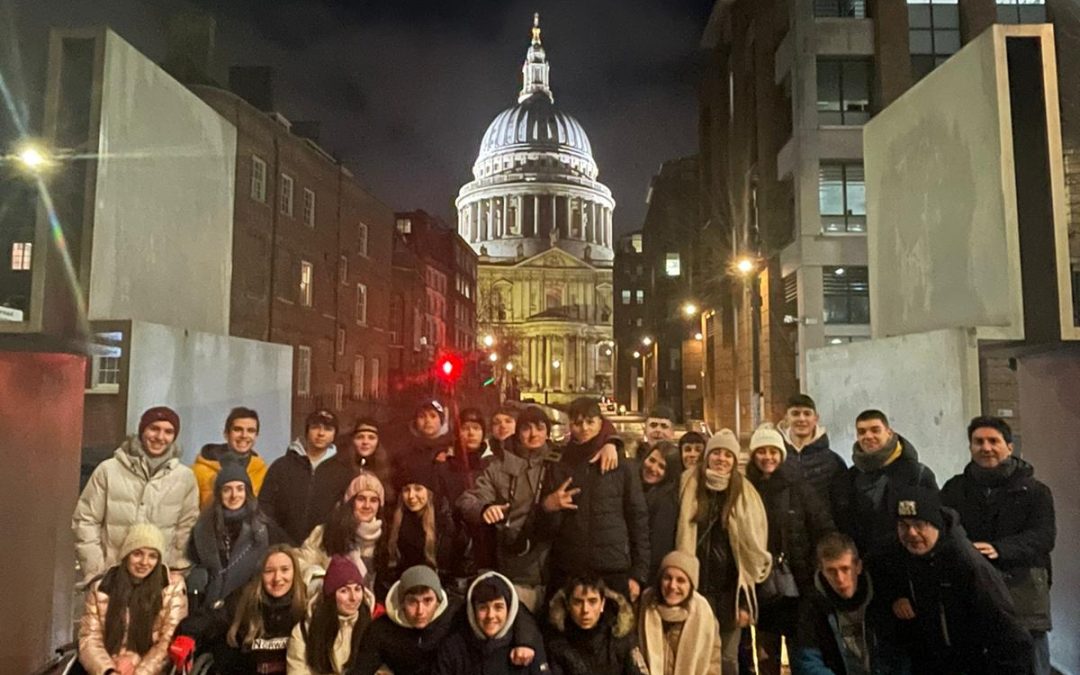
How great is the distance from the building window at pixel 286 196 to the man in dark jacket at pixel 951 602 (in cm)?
2404

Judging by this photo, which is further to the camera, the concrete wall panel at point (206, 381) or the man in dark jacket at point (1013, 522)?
the concrete wall panel at point (206, 381)

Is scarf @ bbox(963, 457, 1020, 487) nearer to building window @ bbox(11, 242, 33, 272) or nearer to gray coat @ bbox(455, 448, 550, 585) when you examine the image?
gray coat @ bbox(455, 448, 550, 585)

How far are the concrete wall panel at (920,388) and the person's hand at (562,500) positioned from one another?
146 inches

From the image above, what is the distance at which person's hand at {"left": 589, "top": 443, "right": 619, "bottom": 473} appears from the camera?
521 centimetres

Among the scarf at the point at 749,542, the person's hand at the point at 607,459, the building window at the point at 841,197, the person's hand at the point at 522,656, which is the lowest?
the person's hand at the point at 522,656

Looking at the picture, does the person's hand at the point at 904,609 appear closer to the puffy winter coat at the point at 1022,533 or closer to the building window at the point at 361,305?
the puffy winter coat at the point at 1022,533

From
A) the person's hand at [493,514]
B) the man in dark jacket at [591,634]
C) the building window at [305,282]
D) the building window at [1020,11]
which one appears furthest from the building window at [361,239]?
the man in dark jacket at [591,634]

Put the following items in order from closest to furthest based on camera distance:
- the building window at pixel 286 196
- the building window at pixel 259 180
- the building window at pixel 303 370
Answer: the building window at pixel 259 180, the building window at pixel 286 196, the building window at pixel 303 370

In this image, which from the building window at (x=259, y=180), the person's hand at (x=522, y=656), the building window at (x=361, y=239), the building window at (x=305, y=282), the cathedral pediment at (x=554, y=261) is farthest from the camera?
the cathedral pediment at (x=554, y=261)

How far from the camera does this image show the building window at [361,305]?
31.9m

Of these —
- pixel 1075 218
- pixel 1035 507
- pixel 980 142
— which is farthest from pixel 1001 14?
pixel 1035 507

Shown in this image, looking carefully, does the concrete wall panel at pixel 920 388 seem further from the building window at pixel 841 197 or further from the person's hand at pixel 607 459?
A: the building window at pixel 841 197

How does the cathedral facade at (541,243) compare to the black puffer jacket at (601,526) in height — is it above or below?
above

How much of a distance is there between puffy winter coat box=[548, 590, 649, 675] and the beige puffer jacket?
236 centimetres
